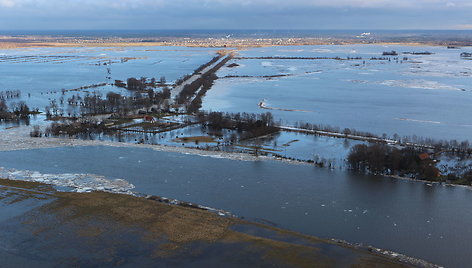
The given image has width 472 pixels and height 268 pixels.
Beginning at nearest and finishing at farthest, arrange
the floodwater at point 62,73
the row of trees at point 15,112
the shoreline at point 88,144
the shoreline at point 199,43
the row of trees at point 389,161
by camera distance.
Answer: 1. the row of trees at point 389,161
2. the shoreline at point 88,144
3. the row of trees at point 15,112
4. the floodwater at point 62,73
5. the shoreline at point 199,43

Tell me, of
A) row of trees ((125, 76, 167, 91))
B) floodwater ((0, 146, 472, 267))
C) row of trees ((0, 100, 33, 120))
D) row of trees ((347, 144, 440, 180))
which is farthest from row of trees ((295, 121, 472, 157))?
row of trees ((125, 76, 167, 91))

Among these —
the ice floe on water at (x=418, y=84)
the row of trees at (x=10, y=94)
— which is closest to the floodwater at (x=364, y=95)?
the ice floe on water at (x=418, y=84)

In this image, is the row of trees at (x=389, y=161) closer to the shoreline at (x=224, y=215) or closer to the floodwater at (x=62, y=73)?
the shoreline at (x=224, y=215)

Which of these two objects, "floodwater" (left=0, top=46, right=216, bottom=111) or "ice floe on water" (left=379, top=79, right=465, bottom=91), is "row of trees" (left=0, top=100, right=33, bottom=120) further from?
"ice floe on water" (left=379, top=79, right=465, bottom=91)

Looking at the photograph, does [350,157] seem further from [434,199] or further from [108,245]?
[108,245]

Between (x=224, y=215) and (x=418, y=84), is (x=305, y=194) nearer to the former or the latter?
(x=224, y=215)

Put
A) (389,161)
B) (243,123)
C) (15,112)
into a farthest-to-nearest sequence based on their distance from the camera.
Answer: (15,112), (243,123), (389,161)

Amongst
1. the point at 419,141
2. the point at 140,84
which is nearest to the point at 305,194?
the point at 419,141

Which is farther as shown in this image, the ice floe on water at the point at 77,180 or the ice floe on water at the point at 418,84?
the ice floe on water at the point at 418,84
